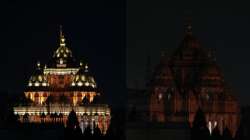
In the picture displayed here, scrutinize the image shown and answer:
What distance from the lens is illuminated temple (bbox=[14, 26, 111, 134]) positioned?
2010 inches

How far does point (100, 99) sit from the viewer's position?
53.1m

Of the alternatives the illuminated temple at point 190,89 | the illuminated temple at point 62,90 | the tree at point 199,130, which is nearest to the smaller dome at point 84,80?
the illuminated temple at point 62,90

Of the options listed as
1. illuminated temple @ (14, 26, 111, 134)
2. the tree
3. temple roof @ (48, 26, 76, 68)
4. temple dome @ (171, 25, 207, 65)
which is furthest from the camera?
temple roof @ (48, 26, 76, 68)

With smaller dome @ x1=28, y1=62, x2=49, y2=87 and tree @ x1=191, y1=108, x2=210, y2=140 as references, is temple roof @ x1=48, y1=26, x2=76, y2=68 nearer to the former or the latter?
smaller dome @ x1=28, y1=62, x2=49, y2=87

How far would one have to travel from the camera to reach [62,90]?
5359cm

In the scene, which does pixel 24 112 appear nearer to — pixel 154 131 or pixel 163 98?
pixel 163 98

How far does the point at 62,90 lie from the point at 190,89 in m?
7.26

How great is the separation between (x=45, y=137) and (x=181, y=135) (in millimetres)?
6904

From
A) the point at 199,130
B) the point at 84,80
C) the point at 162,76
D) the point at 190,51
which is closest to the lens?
the point at 199,130

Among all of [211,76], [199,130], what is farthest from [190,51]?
[199,130]

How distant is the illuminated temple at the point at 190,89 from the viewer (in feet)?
149

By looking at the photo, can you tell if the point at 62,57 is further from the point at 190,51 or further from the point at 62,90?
the point at 190,51

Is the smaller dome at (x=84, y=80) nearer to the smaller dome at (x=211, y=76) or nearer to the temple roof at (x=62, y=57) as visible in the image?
the temple roof at (x=62, y=57)

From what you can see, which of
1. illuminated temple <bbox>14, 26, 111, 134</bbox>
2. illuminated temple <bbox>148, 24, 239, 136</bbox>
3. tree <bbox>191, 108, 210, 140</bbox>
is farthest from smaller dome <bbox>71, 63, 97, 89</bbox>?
tree <bbox>191, 108, 210, 140</bbox>
